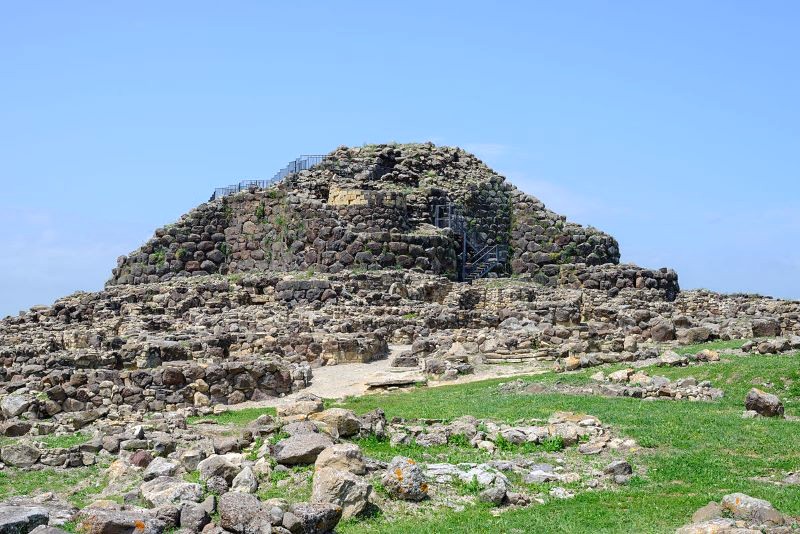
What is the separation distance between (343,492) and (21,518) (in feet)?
11.5

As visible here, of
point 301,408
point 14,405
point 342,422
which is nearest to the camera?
point 342,422

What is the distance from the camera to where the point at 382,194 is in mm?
40062

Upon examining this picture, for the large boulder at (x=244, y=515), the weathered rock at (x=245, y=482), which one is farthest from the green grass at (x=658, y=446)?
the weathered rock at (x=245, y=482)

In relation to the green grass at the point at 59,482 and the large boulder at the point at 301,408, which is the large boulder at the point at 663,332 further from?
the green grass at the point at 59,482

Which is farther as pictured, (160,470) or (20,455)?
(20,455)

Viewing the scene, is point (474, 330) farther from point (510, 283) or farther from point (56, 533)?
point (56, 533)

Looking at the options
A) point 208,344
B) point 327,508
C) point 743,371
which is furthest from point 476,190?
point 327,508

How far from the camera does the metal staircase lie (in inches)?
1670

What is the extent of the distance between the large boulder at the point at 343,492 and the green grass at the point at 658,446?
21 cm

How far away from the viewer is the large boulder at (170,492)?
12586 mm

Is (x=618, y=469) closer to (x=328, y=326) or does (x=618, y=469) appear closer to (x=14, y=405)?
(x=14, y=405)

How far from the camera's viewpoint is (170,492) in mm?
12734

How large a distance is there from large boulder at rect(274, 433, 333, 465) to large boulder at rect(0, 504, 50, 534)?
125 inches

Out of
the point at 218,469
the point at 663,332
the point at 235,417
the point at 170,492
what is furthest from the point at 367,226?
the point at 170,492
